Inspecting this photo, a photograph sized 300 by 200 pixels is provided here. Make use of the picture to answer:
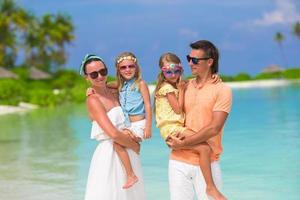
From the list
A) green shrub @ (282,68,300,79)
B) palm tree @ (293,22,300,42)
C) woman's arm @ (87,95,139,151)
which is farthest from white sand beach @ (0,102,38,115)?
palm tree @ (293,22,300,42)

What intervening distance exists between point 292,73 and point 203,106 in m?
63.0

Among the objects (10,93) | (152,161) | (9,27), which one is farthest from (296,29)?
(152,161)

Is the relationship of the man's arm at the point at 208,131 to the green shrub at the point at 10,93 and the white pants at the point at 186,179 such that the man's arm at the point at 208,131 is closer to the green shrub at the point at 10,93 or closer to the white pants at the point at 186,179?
the white pants at the point at 186,179

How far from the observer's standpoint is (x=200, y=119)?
150 inches

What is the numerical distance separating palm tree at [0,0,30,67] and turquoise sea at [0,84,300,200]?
34458 mm

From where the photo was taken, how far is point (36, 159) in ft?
39.6

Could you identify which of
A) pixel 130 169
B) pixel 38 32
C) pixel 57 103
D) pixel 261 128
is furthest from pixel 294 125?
pixel 38 32

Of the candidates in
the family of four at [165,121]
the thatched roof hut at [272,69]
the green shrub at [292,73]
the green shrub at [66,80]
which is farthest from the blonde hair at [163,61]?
the thatched roof hut at [272,69]

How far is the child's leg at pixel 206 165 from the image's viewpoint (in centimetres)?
379

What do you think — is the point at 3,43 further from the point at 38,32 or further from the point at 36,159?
the point at 36,159

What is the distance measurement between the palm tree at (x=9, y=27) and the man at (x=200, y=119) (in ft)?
165

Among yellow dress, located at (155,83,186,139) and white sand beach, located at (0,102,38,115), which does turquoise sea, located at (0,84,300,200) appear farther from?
white sand beach, located at (0,102,38,115)

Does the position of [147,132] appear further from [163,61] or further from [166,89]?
[163,61]

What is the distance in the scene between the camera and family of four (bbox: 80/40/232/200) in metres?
3.80
